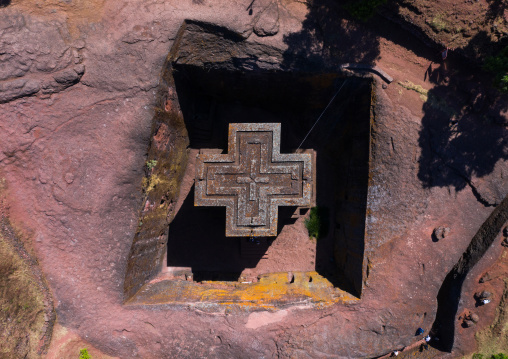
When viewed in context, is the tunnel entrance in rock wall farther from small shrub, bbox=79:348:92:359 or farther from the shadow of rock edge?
small shrub, bbox=79:348:92:359

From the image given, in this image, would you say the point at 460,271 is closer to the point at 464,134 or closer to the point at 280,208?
the point at 464,134

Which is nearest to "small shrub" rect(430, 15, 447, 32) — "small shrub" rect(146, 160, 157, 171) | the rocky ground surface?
the rocky ground surface

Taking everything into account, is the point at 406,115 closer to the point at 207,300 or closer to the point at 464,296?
the point at 464,296

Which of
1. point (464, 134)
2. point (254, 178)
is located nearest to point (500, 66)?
point (464, 134)

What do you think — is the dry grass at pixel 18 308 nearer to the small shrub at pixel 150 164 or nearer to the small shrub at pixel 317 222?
the small shrub at pixel 150 164

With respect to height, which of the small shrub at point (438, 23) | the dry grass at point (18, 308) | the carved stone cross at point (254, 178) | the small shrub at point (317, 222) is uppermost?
the small shrub at point (438, 23)

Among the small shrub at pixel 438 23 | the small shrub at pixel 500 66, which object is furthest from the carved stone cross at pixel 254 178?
the small shrub at pixel 500 66
